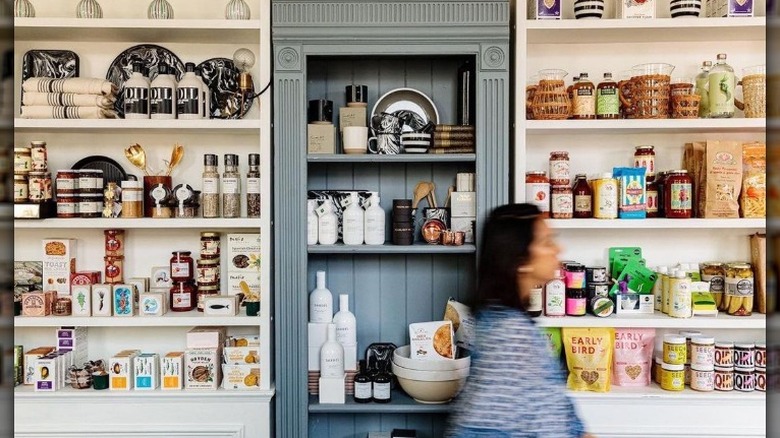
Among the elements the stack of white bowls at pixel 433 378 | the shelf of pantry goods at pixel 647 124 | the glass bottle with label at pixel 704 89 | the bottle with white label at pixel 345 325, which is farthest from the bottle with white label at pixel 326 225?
the glass bottle with label at pixel 704 89

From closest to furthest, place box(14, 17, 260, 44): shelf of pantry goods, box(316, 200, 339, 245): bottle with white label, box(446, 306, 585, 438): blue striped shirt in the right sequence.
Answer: box(446, 306, 585, 438): blue striped shirt, box(14, 17, 260, 44): shelf of pantry goods, box(316, 200, 339, 245): bottle with white label

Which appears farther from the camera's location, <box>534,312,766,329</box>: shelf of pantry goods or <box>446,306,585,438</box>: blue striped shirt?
<box>534,312,766,329</box>: shelf of pantry goods

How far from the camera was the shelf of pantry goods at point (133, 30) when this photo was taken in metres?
2.38

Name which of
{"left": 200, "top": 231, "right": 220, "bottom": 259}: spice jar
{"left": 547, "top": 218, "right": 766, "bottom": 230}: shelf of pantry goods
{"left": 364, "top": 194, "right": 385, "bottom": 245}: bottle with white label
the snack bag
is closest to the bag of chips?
the snack bag

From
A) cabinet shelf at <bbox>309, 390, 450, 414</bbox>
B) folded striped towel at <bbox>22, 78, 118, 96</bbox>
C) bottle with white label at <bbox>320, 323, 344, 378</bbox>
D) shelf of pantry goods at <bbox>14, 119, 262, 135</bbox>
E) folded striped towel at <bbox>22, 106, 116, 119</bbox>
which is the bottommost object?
cabinet shelf at <bbox>309, 390, 450, 414</bbox>

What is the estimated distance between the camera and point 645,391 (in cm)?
249

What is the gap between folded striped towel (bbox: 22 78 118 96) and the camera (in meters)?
2.43

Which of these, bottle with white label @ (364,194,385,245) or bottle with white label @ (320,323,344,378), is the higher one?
bottle with white label @ (364,194,385,245)

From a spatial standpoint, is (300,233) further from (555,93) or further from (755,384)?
(755,384)

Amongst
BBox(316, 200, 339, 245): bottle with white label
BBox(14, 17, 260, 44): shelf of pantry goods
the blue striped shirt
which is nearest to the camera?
the blue striped shirt

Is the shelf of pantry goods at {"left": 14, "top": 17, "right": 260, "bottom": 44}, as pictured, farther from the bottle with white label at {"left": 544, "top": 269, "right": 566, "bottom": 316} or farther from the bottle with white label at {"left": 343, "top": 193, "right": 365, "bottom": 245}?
the bottle with white label at {"left": 544, "top": 269, "right": 566, "bottom": 316}

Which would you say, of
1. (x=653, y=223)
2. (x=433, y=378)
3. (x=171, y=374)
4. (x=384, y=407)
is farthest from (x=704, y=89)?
(x=171, y=374)

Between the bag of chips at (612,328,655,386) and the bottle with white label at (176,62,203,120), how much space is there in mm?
1808

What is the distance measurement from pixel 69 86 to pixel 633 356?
7.78ft
